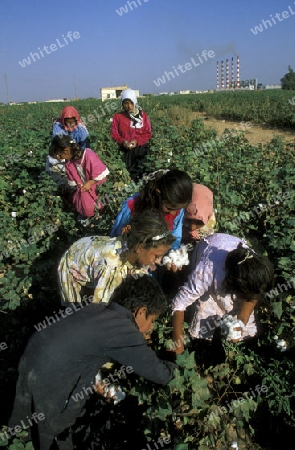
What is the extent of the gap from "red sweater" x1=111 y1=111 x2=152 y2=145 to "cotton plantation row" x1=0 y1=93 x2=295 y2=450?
23cm

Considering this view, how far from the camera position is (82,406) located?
169 centimetres

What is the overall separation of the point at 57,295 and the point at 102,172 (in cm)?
141

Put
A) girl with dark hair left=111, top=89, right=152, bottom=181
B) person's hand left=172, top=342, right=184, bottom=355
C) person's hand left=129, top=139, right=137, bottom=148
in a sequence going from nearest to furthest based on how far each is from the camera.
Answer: person's hand left=172, top=342, right=184, bottom=355
girl with dark hair left=111, top=89, right=152, bottom=181
person's hand left=129, top=139, right=137, bottom=148

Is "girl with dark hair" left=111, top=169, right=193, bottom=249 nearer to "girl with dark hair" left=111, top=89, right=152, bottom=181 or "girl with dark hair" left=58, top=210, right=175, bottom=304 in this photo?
"girl with dark hair" left=58, top=210, right=175, bottom=304

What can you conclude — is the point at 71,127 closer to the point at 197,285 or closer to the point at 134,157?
the point at 134,157

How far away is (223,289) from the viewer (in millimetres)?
2203

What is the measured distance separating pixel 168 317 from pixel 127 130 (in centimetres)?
354

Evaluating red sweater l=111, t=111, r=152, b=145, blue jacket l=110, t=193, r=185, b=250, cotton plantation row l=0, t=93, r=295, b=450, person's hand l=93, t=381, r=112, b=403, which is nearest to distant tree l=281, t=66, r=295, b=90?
red sweater l=111, t=111, r=152, b=145

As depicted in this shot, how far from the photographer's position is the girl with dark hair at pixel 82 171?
3.73 metres

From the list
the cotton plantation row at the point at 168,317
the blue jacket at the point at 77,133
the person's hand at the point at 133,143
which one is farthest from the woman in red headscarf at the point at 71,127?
the person's hand at the point at 133,143

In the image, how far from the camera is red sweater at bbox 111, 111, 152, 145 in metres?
5.34

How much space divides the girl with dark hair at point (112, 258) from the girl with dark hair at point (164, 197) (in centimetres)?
28

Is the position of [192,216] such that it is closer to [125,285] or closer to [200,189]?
[200,189]

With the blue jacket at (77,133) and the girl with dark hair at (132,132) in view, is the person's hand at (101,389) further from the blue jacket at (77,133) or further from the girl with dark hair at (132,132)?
the girl with dark hair at (132,132)
